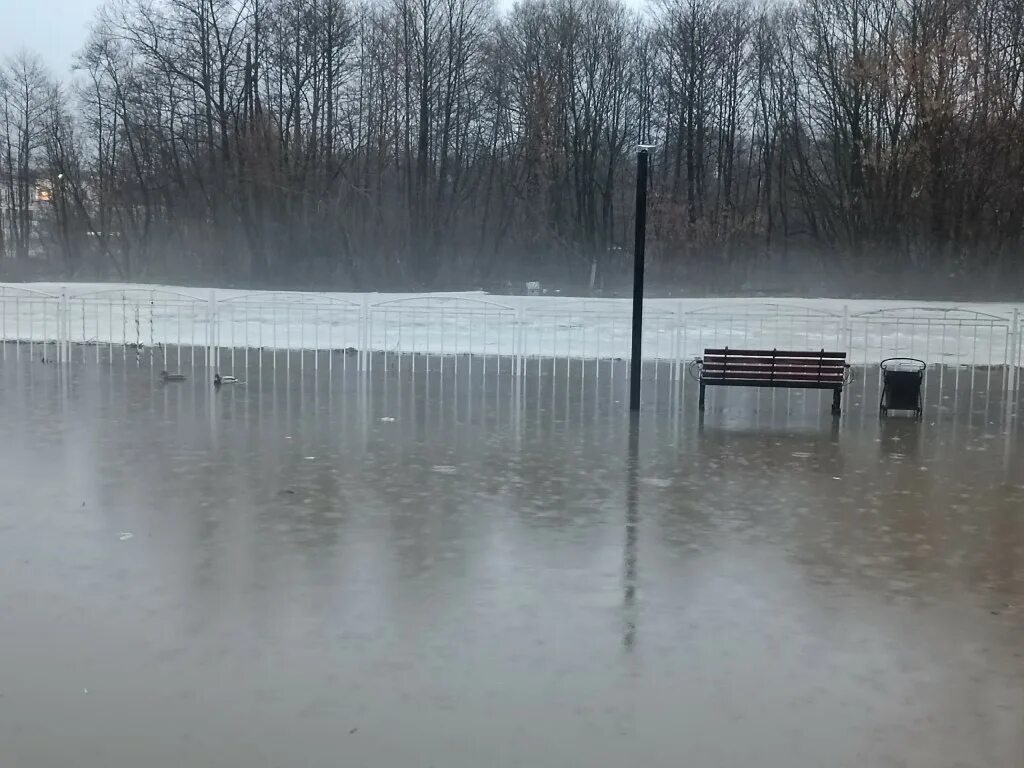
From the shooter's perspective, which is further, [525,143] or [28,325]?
[525,143]

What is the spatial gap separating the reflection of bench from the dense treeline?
78.7 feet

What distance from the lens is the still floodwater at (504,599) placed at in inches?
196

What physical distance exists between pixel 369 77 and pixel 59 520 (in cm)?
4085

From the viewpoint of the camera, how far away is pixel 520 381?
1919 centimetres

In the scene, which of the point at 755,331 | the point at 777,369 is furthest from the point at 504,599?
the point at 755,331

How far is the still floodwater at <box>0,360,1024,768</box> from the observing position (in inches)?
196

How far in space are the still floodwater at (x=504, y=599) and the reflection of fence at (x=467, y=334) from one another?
812cm

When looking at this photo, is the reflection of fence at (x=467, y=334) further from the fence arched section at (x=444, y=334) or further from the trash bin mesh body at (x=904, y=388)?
the trash bin mesh body at (x=904, y=388)

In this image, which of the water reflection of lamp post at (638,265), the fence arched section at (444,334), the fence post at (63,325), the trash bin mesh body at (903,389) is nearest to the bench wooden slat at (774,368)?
the trash bin mesh body at (903,389)

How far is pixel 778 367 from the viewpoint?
15.4 m

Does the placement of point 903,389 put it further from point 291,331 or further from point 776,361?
point 291,331

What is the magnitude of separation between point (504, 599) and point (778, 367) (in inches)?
368

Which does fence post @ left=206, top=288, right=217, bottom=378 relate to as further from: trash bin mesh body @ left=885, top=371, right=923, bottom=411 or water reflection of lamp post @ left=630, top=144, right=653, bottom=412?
trash bin mesh body @ left=885, top=371, right=923, bottom=411

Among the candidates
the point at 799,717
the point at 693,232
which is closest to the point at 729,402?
the point at 799,717
